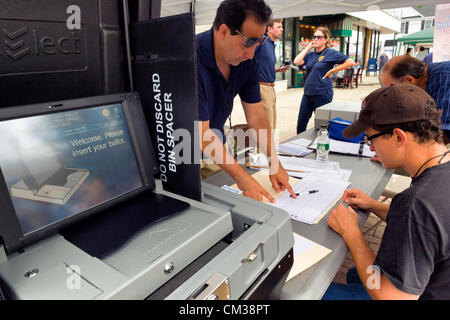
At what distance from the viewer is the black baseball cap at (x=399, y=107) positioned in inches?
37.4

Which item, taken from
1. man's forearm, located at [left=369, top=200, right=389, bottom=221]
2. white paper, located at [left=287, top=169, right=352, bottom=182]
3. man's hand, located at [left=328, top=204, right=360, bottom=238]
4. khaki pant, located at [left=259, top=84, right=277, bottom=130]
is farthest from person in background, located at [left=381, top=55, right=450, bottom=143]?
khaki pant, located at [left=259, top=84, right=277, bottom=130]

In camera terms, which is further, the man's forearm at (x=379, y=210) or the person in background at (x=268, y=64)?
the person in background at (x=268, y=64)

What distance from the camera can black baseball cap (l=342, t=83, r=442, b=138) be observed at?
37.4 inches

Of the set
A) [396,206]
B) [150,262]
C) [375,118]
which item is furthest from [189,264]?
[375,118]

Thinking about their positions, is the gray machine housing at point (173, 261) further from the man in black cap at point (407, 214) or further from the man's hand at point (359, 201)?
the man's hand at point (359, 201)

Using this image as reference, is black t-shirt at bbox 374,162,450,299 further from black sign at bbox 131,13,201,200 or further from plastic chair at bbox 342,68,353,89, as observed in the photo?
plastic chair at bbox 342,68,353,89

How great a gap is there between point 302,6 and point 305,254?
16.1 ft

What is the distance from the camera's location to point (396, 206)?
863mm

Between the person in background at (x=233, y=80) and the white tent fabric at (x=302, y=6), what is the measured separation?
121 inches

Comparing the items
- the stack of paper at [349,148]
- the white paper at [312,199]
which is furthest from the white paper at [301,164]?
the stack of paper at [349,148]

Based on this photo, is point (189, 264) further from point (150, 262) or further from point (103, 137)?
point (103, 137)

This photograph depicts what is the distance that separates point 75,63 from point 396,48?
92.0ft

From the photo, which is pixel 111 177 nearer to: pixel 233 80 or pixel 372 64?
pixel 233 80

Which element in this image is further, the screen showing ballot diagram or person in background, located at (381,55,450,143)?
person in background, located at (381,55,450,143)
